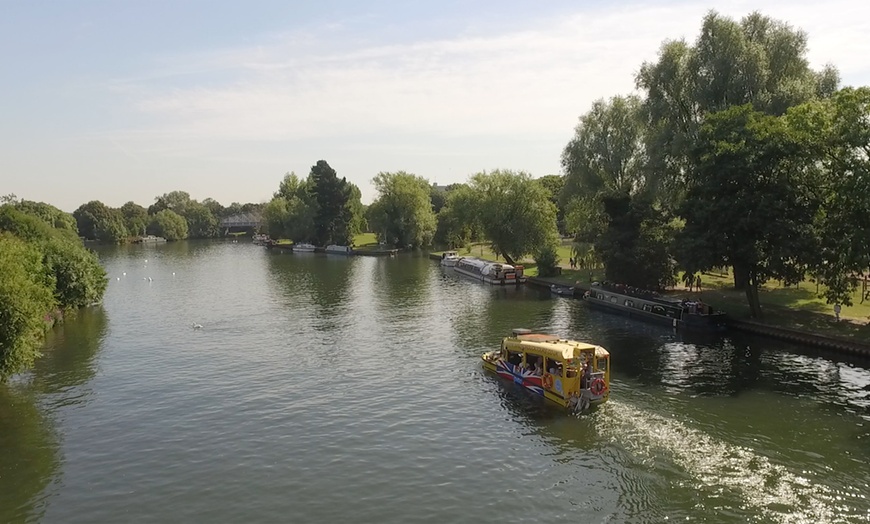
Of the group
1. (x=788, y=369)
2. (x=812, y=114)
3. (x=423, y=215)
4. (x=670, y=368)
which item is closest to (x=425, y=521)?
(x=670, y=368)

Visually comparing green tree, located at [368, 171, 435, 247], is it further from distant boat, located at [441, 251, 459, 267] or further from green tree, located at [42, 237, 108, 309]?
green tree, located at [42, 237, 108, 309]

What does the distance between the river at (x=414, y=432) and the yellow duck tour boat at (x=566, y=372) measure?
3.01 feet

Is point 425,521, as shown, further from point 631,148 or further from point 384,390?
point 631,148

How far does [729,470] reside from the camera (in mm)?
26203

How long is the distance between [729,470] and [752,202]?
2936 centimetres

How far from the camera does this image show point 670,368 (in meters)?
42.3

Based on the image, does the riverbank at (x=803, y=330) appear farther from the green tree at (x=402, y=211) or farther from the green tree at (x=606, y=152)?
the green tree at (x=402, y=211)

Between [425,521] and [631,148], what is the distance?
6570 centimetres

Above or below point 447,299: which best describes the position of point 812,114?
above

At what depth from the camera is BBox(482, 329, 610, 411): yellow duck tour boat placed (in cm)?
3359

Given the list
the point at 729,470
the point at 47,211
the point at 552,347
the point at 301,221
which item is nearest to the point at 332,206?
the point at 301,221

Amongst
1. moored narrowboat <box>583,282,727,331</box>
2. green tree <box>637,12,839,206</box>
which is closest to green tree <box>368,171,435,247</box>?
moored narrowboat <box>583,282,727,331</box>

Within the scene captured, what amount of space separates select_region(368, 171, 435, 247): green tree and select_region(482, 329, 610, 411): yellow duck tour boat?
11073cm

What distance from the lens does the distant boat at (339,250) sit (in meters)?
152
